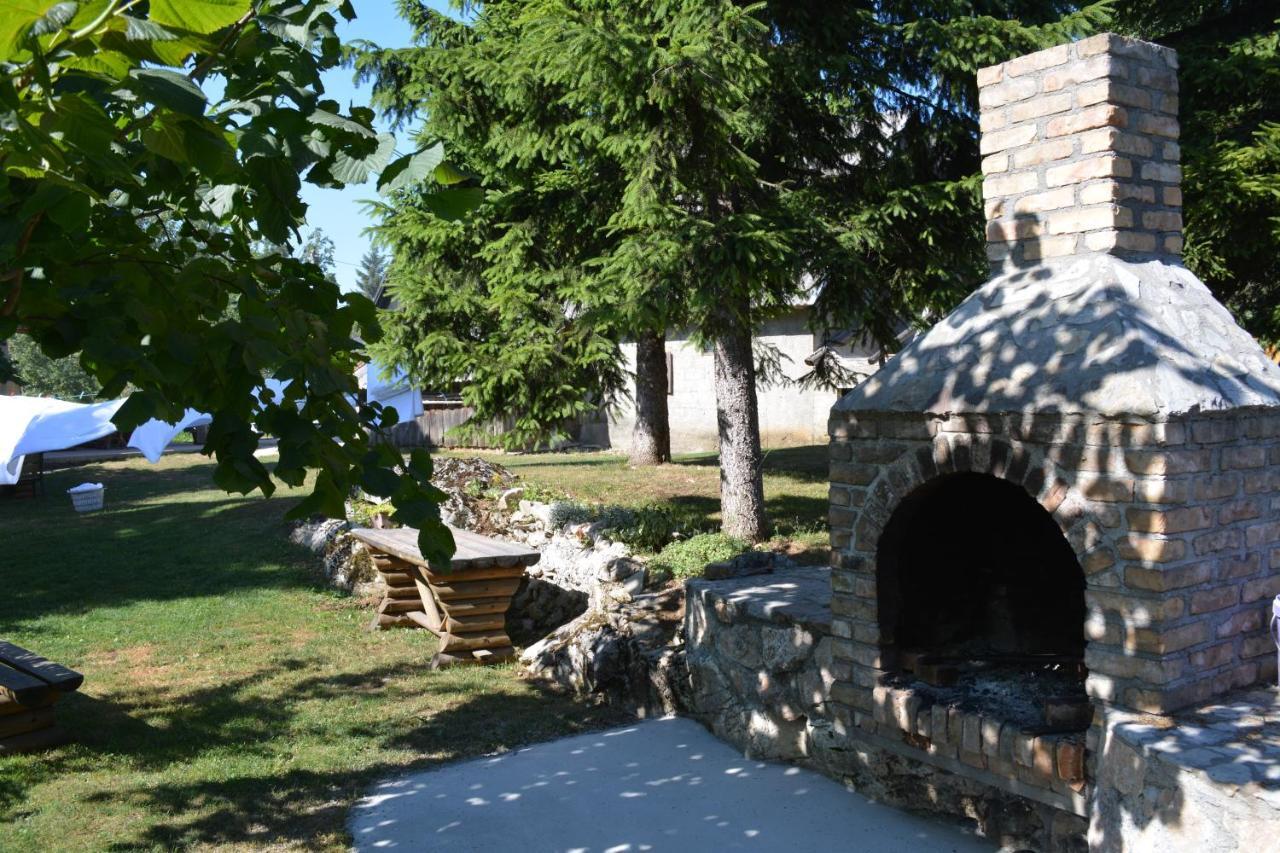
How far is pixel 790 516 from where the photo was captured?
11.6 meters

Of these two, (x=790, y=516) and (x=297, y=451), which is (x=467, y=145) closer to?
(x=790, y=516)

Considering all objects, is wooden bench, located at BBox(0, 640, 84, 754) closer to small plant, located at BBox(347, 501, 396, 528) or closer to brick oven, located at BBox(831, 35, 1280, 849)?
brick oven, located at BBox(831, 35, 1280, 849)

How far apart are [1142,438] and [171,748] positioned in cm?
580

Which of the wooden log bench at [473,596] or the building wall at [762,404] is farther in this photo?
the building wall at [762,404]

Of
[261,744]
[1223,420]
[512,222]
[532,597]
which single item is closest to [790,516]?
[532,597]

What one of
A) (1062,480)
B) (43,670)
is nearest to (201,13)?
(1062,480)

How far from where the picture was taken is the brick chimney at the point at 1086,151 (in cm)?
446

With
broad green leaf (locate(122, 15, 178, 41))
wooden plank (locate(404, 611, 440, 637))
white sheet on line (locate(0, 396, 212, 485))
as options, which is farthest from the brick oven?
white sheet on line (locate(0, 396, 212, 485))

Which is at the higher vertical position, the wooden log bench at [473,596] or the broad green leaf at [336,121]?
the broad green leaf at [336,121]

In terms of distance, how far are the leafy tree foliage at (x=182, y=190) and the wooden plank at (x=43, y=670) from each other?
4193 mm

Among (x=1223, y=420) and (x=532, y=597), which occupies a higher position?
(x=1223, y=420)

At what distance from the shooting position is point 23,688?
249 inches

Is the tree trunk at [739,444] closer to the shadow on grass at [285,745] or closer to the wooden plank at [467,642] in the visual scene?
the wooden plank at [467,642]

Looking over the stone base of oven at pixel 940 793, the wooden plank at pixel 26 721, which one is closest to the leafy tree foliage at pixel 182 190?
the stone base of oven at pixel 940 793
